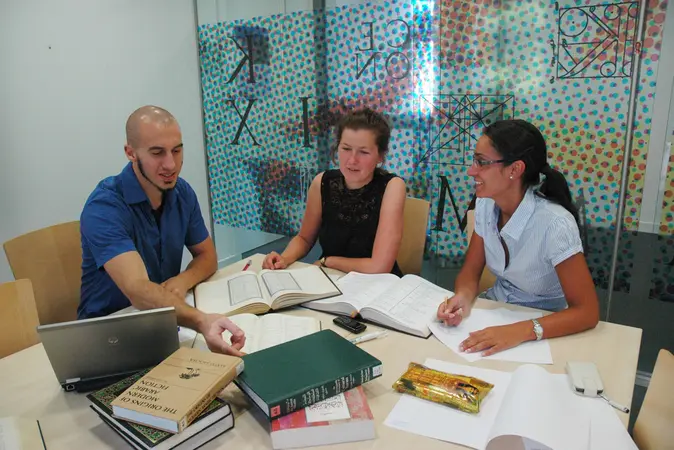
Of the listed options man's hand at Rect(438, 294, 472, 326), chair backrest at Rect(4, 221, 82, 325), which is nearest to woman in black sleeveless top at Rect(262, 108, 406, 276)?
man's hand at Rect(438, 294, 472, 326)

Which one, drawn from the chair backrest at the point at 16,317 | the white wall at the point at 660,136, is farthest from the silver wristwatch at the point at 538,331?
the white wall at the point at 660,136

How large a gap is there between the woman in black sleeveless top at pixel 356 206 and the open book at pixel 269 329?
0.55 meters

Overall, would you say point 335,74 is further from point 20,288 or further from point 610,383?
point 610,383

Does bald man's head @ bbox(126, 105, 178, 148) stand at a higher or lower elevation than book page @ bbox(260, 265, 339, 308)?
higher

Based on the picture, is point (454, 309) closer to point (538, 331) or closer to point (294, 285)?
point (538, 331)

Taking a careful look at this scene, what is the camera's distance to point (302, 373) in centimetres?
117

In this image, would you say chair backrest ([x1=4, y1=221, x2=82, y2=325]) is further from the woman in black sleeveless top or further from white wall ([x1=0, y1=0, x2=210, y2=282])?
white wall ([x1=0, y1=0, x2=210, y2=282])

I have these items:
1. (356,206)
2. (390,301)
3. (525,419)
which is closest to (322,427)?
(525,419)

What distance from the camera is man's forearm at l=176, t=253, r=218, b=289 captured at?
6.22 ft

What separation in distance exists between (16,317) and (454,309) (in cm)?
134

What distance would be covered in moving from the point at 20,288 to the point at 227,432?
3.05 ft

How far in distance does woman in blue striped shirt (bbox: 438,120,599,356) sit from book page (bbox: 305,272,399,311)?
24cm

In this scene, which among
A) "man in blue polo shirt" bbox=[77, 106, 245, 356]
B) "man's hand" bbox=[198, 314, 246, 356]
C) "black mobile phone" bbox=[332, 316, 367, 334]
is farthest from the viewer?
"man in blue polo shirt" bbox=[77, 106, 245, 356]

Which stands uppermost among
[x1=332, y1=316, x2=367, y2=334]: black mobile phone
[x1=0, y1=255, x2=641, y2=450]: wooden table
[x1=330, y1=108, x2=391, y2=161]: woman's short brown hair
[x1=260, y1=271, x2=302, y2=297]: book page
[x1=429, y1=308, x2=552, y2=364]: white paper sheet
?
[x1=330, y1=108, x2=391, y2=161]: woman's short brown hair
